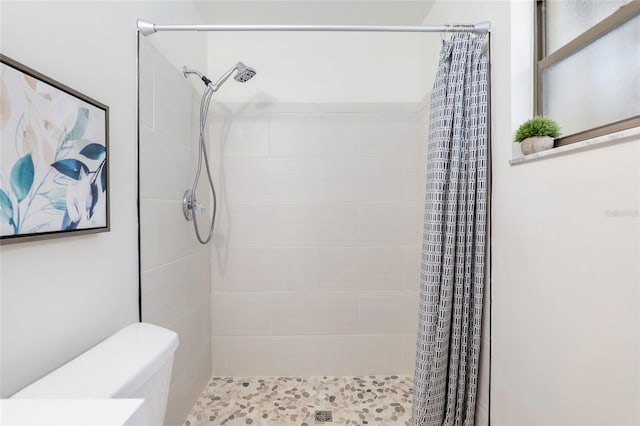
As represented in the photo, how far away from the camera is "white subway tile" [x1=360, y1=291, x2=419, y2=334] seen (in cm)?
204

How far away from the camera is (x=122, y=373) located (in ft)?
2.68

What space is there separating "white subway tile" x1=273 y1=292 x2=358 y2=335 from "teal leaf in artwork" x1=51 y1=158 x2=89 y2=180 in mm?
1387

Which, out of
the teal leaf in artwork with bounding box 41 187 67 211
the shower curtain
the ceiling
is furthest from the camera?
the ceiling

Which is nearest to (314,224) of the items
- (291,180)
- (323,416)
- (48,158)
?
(291,180)

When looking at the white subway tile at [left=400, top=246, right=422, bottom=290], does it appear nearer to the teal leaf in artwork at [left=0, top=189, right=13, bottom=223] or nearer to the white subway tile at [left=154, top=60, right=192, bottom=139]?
the white subway tile at [left=154, top=60, right=192, bottom=139]

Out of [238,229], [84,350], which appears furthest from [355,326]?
[84,350]

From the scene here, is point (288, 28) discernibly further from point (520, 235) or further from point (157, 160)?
point (520, 235)

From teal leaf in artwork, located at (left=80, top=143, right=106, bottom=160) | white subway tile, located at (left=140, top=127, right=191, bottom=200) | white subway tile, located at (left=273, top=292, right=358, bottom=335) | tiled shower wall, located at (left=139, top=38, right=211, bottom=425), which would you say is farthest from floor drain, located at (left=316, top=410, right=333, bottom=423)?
teal leaf in artwork, located at (left=80, top=143, right=106, bottom=160)

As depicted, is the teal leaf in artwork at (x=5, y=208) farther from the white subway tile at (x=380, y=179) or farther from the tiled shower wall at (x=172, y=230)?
the white subway tile at (x=380, y=179)

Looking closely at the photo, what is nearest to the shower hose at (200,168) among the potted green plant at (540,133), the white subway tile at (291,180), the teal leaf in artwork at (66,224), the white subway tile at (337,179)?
the white subway tile at (291,180)

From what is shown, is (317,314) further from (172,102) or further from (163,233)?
(172,102)

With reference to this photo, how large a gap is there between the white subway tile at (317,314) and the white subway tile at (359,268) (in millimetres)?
76

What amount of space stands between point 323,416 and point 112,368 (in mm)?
1189

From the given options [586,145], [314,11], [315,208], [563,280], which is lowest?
[563,280]
